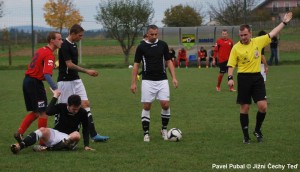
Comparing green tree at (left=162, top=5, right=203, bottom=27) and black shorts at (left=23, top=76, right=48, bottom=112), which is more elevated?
green tree at (left=162, top=5, right=203, bottom=27)

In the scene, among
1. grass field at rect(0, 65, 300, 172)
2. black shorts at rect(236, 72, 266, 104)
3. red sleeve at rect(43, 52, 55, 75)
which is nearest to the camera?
grass field at rect(0, 65, 300, 172)

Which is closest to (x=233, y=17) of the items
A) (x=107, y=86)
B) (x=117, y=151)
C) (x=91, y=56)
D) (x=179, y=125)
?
(x=91, y=56)

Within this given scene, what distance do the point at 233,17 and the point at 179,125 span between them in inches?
1308

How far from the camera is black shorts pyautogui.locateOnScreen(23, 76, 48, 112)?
342 inches

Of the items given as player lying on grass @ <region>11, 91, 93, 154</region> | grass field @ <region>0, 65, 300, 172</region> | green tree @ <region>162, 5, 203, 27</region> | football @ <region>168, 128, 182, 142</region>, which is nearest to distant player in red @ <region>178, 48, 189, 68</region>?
green tree @ <region>162, 5, 203, 27</region>

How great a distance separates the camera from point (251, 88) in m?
8.72

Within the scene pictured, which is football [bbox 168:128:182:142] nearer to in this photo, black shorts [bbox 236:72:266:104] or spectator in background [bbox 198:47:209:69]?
black shorts [bbox 236:72:266:104]

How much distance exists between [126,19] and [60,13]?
42.6 ft

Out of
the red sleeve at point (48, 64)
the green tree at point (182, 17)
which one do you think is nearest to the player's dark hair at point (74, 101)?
the red sleeve at point (48, 64)

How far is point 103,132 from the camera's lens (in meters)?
10.1

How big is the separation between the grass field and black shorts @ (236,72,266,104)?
728 millimetres

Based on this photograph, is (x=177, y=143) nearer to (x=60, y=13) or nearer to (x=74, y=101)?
(x=74, y=101)

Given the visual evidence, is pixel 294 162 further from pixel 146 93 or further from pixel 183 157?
pixel 146 93

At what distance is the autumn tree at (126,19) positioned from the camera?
40.6m
